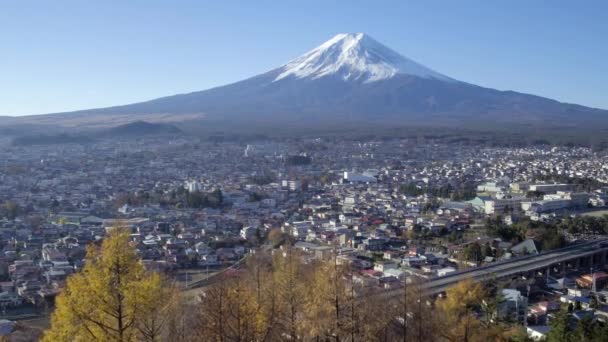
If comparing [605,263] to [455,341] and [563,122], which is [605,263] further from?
[563,122]

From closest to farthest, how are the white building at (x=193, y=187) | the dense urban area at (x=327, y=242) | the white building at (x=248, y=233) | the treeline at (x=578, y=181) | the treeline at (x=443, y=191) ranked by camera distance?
the dense urban area at (x=327, y=242)
the white building at (x=248, y=233)
the treeline at (x=443, y=191)
the white building at (x=193, y=187)
the treeline at (x=578, y=181)

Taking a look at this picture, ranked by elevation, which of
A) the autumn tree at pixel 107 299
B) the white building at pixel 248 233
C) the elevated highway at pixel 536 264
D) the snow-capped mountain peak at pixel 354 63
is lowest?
the elevated highway at pixel 536 264

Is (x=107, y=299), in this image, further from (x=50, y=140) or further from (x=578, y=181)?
(x=50, y=140)

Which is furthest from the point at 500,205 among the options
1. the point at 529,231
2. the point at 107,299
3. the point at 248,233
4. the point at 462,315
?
the point at 107,299

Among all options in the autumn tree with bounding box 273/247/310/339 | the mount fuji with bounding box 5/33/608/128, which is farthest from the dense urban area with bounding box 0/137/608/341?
the mount fuji with bounding box 5/33/608/128

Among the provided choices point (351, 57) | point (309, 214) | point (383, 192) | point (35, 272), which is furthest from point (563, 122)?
point (35, 272)

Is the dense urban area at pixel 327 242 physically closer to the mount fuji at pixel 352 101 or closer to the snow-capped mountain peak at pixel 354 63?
the mount fuji at pixel 352 101

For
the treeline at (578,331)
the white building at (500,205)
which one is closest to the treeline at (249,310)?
the treeline at (578,331)
